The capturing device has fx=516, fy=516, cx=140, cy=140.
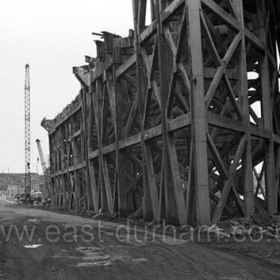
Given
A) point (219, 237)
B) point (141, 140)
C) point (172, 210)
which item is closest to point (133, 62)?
point (141, 140)

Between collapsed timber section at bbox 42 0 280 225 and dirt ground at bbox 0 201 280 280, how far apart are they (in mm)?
4999

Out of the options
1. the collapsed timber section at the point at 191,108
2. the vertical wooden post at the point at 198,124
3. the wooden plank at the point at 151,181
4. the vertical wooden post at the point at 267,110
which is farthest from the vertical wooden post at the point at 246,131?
the wooden plank at the point at 151,181

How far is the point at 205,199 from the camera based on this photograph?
1852cm

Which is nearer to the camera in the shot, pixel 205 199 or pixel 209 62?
pixel 205 199

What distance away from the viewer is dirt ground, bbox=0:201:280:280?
965 centimetres

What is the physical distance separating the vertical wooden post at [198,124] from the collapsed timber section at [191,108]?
0.04m

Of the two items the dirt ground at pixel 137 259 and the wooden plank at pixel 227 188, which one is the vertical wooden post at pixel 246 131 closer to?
the wooden plank at pixel 227 188

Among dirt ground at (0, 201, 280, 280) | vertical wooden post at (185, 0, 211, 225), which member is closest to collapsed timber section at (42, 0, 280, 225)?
vertical wooden post at (185, 0, 211, 225)

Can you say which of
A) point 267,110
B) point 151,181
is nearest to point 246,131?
point 267,110

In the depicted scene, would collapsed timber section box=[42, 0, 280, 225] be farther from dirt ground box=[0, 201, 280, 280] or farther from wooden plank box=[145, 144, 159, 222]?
dirt ground box=[0, 201, 280, 280]

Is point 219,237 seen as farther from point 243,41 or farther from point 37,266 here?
point 243,41

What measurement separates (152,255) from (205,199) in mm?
6877

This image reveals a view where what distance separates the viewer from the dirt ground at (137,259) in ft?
31.7

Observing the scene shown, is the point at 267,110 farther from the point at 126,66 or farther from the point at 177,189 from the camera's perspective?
the point at 126,66
